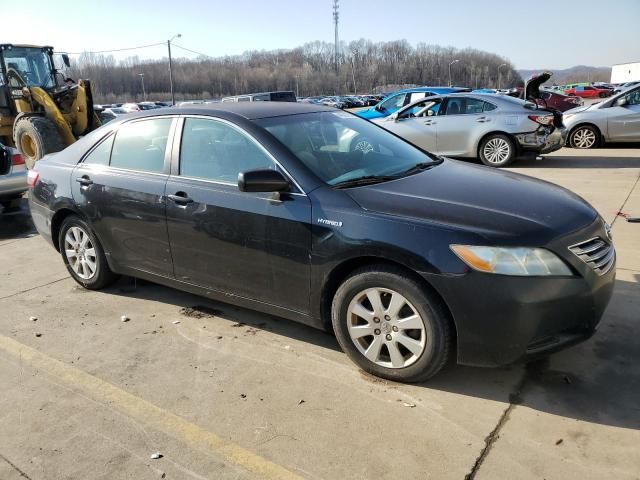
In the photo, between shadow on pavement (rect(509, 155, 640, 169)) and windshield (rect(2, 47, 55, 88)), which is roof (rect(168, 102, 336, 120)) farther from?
windshield (rect(2, 47, 55, 88))

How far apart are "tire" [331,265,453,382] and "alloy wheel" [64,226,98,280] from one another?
2594mm

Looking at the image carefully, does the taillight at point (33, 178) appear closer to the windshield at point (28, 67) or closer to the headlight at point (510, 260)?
the headlight at point (510, 260)

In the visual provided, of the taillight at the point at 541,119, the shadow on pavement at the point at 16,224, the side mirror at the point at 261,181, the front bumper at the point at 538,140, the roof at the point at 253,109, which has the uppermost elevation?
the roof at the point at 253,109

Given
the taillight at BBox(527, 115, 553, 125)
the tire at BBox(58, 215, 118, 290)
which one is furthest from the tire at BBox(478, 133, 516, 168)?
the tire at BBox(58, 215, 118, 290)

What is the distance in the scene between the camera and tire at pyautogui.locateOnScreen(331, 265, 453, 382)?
2975mm

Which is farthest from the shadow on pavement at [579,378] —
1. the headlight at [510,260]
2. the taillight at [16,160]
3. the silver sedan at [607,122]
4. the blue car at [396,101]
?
the blue car at [396,101]

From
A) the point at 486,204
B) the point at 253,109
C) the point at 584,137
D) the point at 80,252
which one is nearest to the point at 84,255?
the point at 80,252

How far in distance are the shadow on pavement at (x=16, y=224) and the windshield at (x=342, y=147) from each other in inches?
201

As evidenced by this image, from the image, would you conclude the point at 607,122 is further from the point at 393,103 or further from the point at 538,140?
the point at 393,103

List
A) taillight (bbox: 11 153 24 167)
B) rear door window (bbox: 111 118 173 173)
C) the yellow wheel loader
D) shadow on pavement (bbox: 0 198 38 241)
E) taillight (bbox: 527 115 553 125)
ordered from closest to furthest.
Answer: rear door window (bbox: 111 118 173 173) → shadow on pavement (bbox: 0 198 38 241) → taillight (bbox: 11 153 24 167) → taillight (bbox: 527 115 553 125) → the yellow wheel loader

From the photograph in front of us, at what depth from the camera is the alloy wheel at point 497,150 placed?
1050 centimetres

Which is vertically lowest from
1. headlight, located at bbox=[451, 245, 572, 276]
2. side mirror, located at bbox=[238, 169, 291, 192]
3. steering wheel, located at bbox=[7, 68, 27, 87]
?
headlight, located at bbox=[451, 245, 572, 276]

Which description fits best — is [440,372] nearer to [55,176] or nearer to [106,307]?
[106,307]

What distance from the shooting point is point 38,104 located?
1207cm
